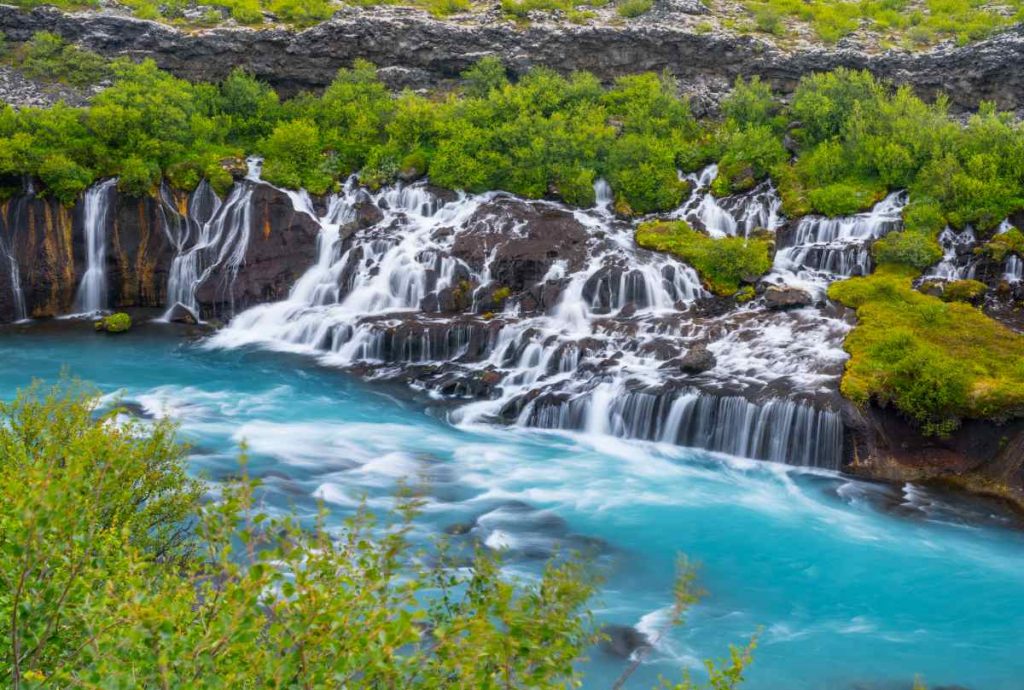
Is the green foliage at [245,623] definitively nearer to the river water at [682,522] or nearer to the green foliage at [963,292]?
the river water at [682,522]

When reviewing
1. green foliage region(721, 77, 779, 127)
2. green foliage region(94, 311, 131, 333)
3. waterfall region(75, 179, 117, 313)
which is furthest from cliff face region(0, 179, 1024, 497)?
green foliage region(721, 77, 779, 127)

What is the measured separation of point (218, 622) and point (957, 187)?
29097 millimetres

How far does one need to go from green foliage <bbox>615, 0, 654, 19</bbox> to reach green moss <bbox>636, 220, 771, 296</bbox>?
66.5ft

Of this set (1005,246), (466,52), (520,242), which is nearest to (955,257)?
(1005,246)

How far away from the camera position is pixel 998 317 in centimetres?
2308

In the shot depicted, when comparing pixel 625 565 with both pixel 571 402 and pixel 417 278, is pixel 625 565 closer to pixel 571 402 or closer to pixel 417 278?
pixel 571 402

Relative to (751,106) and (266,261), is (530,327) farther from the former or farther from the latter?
(751,106)

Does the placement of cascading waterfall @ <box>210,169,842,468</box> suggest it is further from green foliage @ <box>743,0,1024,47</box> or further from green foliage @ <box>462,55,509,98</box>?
green foliage @ <box>743,0,1024,47</box>

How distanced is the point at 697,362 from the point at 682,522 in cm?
613

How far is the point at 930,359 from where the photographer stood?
1875cm

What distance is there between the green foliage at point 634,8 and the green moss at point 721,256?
66.5 feet

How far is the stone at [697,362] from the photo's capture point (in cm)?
2144

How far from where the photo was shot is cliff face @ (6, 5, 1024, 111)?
37.7m

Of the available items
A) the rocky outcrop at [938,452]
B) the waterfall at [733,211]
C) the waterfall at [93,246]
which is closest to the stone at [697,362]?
the rocky outcrop at [938,452]
